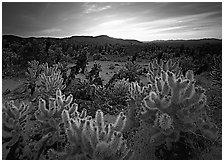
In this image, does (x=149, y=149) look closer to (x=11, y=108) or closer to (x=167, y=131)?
(x=167, y=131)

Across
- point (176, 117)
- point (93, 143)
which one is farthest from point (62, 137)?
point (176, 117)

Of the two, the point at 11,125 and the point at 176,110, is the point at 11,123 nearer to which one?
the point at 11,125

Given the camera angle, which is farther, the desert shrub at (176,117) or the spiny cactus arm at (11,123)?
the spiny cactus arm at (11,123)

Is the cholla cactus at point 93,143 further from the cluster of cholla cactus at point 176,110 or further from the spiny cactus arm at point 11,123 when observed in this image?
the spiny cactus arm at point 11,123

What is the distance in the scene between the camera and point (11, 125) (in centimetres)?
337

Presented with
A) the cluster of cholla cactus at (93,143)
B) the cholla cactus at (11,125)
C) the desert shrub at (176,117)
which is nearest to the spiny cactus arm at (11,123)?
the cholla cactus at (11,125)

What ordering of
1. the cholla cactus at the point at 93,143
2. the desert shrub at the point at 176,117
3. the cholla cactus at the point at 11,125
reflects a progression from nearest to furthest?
the cholla cactus at the point at 93,143, the desert shrub at the point at 176,117, the cholla cactus at the point at 11,125

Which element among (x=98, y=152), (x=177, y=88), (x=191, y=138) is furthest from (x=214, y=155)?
(x=98, y=152)

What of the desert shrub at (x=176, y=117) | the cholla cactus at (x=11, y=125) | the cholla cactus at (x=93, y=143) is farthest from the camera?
the cholla cactus at (x=11, y=125)

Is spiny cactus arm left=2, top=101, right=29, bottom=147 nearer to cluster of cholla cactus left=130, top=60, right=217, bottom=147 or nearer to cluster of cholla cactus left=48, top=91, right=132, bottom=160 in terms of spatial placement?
cluster of cholla cactus left=48, top=91, right=132, bottom=160

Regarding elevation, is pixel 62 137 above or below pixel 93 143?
below

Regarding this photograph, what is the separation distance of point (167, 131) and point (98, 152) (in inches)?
40.3

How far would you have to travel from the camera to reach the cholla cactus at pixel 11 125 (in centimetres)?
333

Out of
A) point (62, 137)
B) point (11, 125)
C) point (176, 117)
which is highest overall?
point (176, 117)
